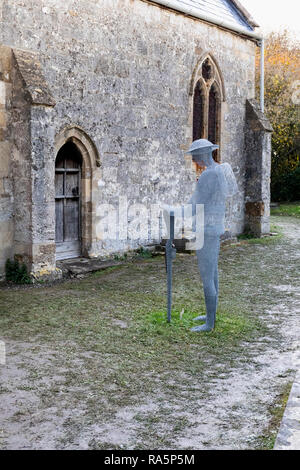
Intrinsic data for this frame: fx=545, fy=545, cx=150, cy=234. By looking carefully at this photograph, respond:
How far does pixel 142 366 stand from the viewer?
5121mm

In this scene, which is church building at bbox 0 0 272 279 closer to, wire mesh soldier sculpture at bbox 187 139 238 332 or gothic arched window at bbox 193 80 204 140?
gothic arched window at bbox 193 80 204 140

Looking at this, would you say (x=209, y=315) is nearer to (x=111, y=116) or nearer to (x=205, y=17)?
(x=111, y=116)

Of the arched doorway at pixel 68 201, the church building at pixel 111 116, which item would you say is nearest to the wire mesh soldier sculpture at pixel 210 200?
the church building at pixel 111 116

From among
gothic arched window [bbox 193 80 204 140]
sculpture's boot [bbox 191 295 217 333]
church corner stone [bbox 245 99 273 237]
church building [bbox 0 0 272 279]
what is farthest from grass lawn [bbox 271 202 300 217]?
sculpture's boot [bbox 191 295 217 333]

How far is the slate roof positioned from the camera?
12.7 m

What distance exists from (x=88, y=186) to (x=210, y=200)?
4.78 meters

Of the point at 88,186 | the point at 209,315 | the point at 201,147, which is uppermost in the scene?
the point at 201,147

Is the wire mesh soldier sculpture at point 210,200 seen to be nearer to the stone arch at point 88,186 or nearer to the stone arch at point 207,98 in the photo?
the stone arch at point 88,186

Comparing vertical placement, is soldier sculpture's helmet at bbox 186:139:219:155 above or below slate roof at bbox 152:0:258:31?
below

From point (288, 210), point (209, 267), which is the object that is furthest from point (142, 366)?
point (288, 210)

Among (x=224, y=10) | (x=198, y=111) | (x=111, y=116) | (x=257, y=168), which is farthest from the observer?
(x=257, y=168)

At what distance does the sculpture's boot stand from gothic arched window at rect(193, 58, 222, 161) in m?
7.81

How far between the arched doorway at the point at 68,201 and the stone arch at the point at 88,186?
11cm

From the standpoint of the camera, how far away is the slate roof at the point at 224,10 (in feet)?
41.7
